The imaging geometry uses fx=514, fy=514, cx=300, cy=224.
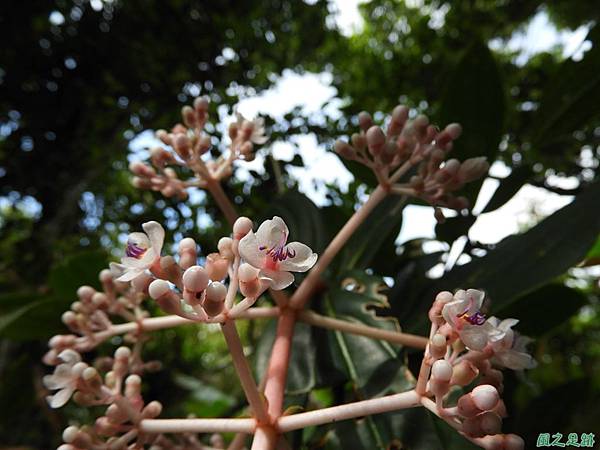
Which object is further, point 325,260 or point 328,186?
point 328,186

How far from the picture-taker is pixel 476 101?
924 mm

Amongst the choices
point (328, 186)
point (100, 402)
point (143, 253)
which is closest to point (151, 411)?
point (100, 402)

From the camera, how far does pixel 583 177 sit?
3.86 ft

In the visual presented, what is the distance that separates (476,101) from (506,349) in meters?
0.59

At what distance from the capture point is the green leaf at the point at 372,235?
879 millimetres

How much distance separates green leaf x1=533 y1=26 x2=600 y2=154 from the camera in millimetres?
891

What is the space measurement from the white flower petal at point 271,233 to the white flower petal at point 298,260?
11mm

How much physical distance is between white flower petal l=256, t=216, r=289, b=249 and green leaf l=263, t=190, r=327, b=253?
1.32 feet

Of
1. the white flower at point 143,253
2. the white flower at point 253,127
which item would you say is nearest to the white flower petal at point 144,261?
the white flower at point 143,253

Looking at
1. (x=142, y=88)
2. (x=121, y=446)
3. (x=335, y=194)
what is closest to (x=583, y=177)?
(x=335, y=194)

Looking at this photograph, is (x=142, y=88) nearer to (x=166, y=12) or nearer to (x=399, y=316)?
(x=166, y=12)

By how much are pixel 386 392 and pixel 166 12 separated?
1.67 metres

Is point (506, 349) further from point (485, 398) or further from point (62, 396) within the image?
point (62, 396)

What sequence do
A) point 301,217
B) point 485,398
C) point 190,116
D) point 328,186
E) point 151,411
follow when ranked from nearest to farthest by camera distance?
point 485,398 → point 151,411 → point 190,116 → point 301,217 → point 328,186
